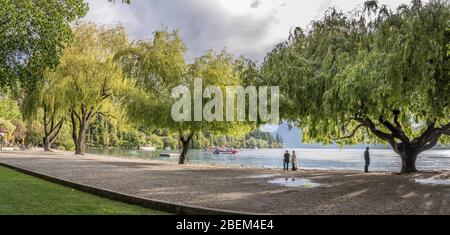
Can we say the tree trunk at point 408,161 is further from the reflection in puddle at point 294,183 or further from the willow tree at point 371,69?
the reflection in puddle at point 294,183

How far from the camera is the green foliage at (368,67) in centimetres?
1622

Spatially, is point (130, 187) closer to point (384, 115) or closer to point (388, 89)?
point (388, 89)

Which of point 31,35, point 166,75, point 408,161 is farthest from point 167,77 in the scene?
point 408,161

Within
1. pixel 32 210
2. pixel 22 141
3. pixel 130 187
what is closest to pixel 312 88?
pixel 130 187

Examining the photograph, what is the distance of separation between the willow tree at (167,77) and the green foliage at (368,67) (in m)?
6.16

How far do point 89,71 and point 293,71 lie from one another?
25.7 meters

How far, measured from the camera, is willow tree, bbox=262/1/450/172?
53.3 ft

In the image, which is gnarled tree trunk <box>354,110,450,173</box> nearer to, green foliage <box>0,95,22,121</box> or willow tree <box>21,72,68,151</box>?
willow tree <box>21,72,68,151</box>

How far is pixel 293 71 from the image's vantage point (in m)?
23.0

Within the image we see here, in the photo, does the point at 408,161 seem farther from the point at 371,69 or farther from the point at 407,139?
the point at 371,69

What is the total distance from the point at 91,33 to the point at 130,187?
32.0m

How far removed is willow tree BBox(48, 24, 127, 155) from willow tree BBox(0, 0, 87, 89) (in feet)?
58.0

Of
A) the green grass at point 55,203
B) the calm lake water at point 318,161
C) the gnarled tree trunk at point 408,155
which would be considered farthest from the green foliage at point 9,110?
the gnarled tree trunk at point 408,155
